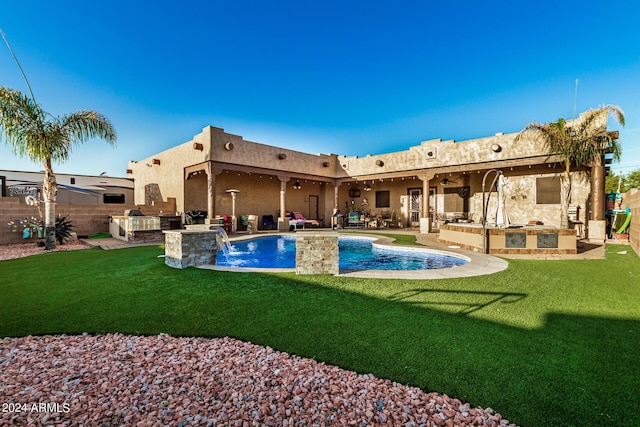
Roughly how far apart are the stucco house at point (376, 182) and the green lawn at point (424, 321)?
786cm

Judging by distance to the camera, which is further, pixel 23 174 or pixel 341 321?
pixel 23 174

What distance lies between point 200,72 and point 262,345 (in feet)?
49.9

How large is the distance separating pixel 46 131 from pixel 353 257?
35.4 feet

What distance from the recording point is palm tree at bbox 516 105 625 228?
1039cm

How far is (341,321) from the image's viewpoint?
3.39 m

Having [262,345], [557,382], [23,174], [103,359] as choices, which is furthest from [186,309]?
[23,174]

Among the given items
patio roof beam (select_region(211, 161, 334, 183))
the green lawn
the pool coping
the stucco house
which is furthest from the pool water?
patio roof beam (select_region(211, 161, 334, 183))

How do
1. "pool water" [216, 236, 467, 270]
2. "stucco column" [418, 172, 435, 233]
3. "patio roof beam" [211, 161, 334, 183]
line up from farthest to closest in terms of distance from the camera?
"stucco column" [418, 172, 435, 233] → "patio roof beam" [211, 161, 334, 183] → "pool water" [216, 236, 467, 270]

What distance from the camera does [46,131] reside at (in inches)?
362

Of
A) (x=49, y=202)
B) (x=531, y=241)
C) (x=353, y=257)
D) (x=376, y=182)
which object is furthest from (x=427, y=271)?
(x=376, y=182)

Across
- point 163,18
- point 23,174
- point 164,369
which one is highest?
point 163,18

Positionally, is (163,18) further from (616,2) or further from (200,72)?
(616,2)

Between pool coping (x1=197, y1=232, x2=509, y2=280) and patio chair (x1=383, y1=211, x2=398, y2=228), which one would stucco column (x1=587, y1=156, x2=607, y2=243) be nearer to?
pool coping (x1=197, y1=232, x2=509, y2=280)

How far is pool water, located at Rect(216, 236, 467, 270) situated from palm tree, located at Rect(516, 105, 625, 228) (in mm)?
6599
